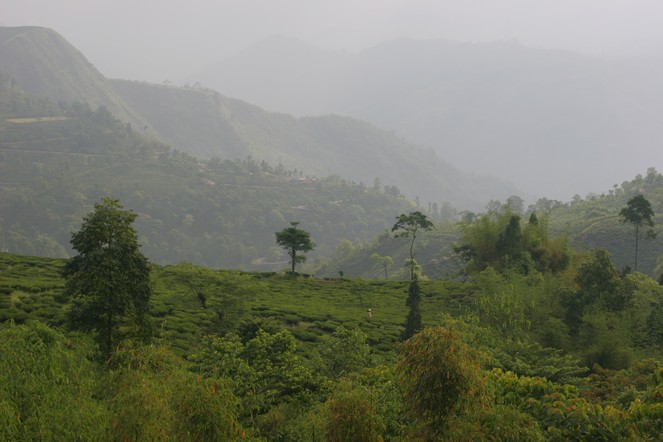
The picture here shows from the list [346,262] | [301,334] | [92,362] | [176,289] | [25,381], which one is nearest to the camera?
[25,381]

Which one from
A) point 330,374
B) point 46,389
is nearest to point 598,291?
point 330,374

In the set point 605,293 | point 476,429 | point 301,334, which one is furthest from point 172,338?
point 605,293

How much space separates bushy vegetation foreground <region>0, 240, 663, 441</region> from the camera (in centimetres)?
1684

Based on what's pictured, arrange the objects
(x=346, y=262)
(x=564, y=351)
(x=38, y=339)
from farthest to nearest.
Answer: (x=346, y=262) < (x=564, y=351) < (x=38, y=339)

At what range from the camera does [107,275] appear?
27281 mm

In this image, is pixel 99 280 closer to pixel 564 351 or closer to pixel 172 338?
pixel 172 338

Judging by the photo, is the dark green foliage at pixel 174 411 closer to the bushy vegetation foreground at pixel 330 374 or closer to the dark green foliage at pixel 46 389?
the bushy vegetation foreground at pixel 330 374

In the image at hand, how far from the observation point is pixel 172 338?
38.7 meters

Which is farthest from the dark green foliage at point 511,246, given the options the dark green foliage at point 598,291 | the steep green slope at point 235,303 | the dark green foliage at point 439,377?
the dark green foliage at point 439,377

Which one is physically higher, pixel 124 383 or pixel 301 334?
pixel 124 383

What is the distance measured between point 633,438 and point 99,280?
77.6 feet

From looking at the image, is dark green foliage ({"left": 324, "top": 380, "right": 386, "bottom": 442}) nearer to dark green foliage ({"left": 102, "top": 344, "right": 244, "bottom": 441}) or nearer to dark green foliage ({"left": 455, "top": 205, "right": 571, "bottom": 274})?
dark green foliage ({"left": 102, "top": 344, "right": 244, "bottom": 441})

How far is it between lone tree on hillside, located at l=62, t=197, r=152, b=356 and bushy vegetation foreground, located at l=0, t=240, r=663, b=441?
1246mm

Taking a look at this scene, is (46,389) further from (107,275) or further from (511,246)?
(511,246)
